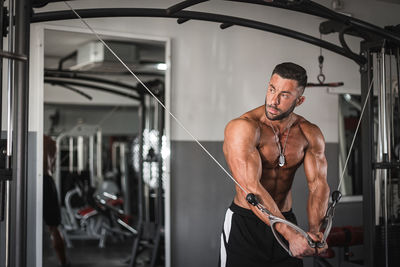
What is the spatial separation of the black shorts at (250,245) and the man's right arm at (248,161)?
259 mm

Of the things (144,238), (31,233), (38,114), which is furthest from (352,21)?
(144,238)

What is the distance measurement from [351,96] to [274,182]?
2732 millimetres

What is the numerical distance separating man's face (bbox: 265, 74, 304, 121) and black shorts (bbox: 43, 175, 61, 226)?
9.09 ft

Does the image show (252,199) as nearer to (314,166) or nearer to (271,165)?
(271,165)

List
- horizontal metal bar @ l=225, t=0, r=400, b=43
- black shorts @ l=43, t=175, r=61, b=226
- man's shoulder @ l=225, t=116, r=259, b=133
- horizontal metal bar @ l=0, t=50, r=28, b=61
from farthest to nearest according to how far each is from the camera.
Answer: black shorts @ l=43, t=175, r=61, b=226 → horizontal metal bar @ l=225, t=0, r=400, b=43 → man's shoulder @ l=225, t=116, r=259, b=133 → horizontal metal bar @ l=0, t=50, r=28, b=61

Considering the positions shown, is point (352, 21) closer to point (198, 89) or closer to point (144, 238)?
point (198, 89)

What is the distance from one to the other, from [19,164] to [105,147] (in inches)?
313

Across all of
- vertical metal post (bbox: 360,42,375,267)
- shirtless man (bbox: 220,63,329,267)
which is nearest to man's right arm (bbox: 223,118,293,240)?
shirtless man (bbox: 220,63,329,267)

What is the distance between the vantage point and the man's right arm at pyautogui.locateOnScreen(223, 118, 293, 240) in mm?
2424

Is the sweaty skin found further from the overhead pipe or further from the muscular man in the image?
the muscular man

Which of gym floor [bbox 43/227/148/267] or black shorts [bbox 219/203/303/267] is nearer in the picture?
black shorts [bbox 219/203/303/267]

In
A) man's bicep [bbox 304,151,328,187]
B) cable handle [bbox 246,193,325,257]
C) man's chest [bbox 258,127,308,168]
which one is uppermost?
man's chest [bbox 258,127,308,168]

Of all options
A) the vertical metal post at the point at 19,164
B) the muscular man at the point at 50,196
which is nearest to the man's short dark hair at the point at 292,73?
the vertical metal post at the point at 19,164

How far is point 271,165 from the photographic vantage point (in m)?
2.69
